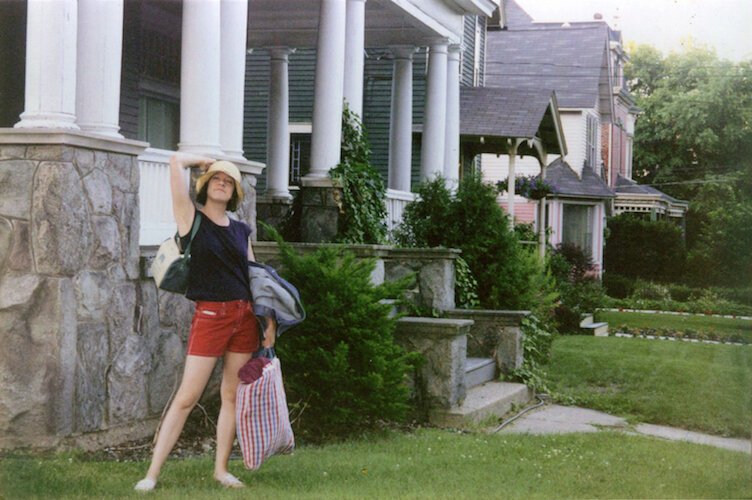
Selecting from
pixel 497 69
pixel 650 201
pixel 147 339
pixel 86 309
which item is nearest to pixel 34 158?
pixel 86 309

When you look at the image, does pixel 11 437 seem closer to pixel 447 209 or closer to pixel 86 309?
pixel 86 309

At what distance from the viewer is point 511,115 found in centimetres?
1769

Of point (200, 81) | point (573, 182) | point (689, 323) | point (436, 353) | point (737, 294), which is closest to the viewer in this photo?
point (737, 294)

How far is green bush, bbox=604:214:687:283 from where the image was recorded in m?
8.16

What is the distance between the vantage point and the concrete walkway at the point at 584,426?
8.29 meters

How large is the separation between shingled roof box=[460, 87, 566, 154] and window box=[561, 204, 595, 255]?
3.88 ft

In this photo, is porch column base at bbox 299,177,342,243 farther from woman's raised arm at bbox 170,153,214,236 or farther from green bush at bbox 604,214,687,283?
woman's raised arm at bbox 170,153,214,236

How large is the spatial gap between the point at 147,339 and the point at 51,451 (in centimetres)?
103

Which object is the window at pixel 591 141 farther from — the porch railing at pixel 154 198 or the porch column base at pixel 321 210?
the porch railing at pixel 154 198

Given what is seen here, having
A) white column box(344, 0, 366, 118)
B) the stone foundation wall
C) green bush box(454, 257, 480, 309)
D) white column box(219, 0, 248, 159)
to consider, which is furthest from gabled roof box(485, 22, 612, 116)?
white column box(219, 0, 248, 159)

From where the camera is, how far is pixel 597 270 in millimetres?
14836

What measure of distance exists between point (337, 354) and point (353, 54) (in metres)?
4.82

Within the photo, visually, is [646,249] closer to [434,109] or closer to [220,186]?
[434,109]

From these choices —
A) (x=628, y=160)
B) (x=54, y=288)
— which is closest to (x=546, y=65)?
(x=628, y=160)
